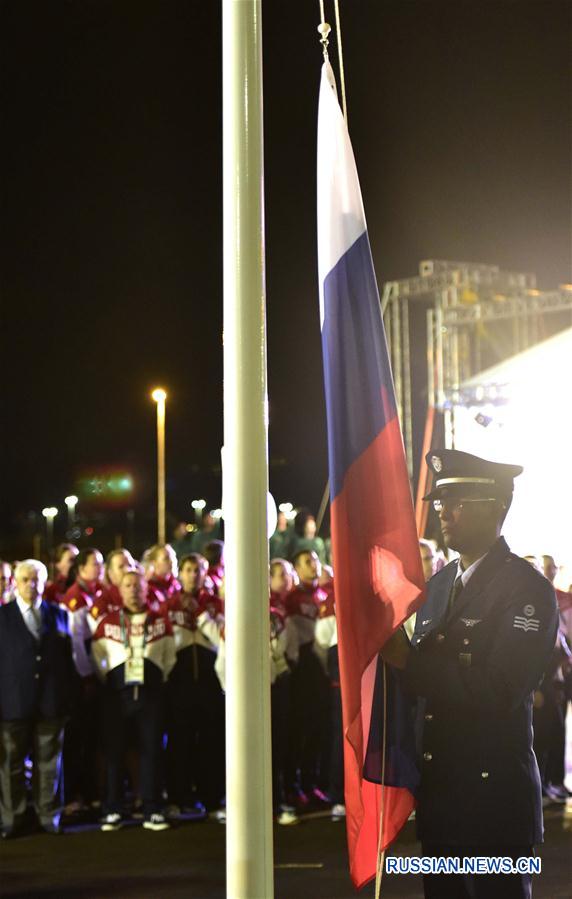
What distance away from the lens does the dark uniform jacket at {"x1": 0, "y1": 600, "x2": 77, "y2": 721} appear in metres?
8.75

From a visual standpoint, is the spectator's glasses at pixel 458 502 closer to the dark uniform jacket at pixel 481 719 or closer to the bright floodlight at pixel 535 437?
the dark uniform jacket at pixel 481 719

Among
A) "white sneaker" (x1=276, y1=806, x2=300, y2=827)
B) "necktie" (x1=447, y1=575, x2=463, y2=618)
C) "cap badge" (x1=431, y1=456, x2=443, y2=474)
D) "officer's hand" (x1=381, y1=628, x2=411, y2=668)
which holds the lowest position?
"white sneaker" (x1=276, y1=806, x2=300, y2=827)

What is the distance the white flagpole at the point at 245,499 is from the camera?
304 cm

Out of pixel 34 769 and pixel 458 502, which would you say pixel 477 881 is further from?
pixel 34 769

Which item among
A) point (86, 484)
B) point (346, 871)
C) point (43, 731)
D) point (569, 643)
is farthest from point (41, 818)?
point (86, 484)

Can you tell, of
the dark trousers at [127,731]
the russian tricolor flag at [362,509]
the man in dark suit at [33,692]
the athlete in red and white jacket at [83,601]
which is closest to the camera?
the russian tricolor flag at [362,509]

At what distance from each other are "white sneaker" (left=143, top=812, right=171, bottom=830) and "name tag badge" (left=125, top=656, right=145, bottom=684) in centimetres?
96

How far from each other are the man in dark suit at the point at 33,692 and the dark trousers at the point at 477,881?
547cm

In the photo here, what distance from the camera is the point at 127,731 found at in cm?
912

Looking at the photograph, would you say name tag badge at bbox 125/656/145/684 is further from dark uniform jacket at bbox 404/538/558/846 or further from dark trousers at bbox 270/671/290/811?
dark uniform jacket at bbox 404/538/558/846

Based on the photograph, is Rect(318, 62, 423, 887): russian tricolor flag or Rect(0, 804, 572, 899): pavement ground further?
Rect(0, 804, 572, 899): pavement ground

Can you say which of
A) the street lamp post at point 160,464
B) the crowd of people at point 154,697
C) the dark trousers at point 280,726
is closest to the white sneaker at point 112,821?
the crowd of people at point 154,697

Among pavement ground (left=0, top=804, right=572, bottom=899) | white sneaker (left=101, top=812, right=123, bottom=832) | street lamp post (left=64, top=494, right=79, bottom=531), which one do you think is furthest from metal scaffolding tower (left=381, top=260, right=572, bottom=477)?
street lamp post (left=64, top=494, right=79, bottom=531)

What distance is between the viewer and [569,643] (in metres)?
10.0
